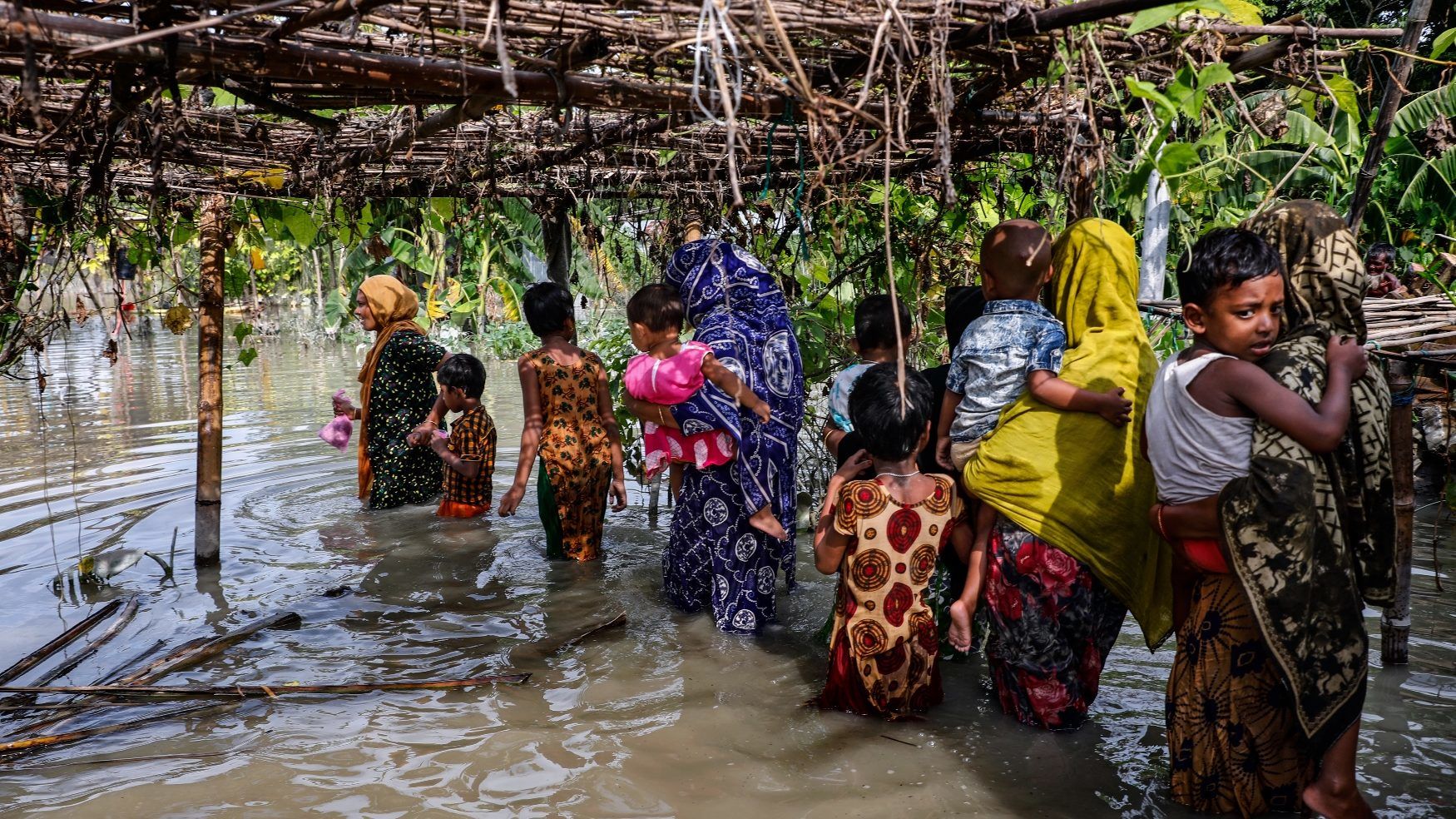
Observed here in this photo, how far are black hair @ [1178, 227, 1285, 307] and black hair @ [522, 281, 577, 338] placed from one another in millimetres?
3841

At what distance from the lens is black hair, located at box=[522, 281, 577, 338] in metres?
5.86

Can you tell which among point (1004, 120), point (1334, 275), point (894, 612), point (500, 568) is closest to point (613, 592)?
point (500, 568)

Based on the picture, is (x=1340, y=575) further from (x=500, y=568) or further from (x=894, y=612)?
(x=500, y=568)

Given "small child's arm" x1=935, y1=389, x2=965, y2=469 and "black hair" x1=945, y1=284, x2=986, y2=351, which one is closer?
"small child's arm" x1=935, y1=389, x2=965, y2=469

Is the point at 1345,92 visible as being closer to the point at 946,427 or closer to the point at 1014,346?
the point at 1014,346

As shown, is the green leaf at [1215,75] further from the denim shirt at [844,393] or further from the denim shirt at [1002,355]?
the denim shirt at [844,393]

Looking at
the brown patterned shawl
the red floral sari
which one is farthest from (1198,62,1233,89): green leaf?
the red floral sari

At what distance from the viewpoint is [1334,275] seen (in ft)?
9.43

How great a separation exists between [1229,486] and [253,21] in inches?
123

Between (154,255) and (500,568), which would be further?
(154,255)

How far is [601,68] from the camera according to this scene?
3.40 meters

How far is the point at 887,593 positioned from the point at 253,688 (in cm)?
268

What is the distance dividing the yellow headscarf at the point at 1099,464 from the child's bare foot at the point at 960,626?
37 centimetres

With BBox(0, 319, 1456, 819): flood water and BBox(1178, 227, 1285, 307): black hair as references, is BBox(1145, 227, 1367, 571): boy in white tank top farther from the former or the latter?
BBox(0, 319, 1456, 819): flood water
